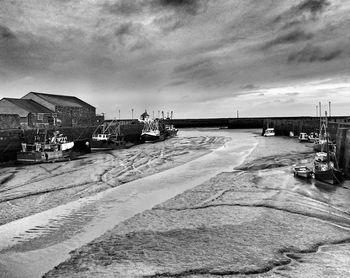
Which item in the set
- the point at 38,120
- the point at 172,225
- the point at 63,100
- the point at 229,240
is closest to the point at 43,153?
the point at 38,120

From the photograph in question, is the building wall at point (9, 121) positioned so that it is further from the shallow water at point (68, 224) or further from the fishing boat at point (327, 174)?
the fishing boat at point (327, 174)

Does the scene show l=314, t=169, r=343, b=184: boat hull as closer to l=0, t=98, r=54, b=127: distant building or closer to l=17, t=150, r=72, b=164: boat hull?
l=17, t=150, r=72, b=164: boat hull

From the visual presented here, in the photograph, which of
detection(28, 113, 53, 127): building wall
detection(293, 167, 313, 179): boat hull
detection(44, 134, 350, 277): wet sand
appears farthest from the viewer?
detection(28, 113, 53, 127): building wall

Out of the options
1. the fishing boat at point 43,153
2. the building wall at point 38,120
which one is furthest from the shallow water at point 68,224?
the building wall at point 38,120

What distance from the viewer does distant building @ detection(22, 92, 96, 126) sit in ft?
225

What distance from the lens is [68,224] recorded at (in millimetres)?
13992

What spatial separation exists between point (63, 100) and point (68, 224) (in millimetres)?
68545

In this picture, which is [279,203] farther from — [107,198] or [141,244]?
[107,198]

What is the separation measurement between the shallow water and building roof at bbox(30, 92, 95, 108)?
5425cm

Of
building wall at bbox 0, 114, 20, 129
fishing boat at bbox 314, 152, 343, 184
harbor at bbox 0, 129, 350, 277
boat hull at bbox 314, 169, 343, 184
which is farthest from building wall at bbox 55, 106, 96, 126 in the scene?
boat hull at bbox 314, 169, 343, 184

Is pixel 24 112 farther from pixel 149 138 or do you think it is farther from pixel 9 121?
pixel 149 138

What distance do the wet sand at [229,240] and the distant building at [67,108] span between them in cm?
5728

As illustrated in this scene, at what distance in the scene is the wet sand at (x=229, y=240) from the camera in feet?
30.0

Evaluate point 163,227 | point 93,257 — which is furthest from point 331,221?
point 93,257
